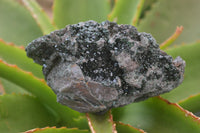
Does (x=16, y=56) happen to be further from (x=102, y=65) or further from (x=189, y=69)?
(x=189, y=69)

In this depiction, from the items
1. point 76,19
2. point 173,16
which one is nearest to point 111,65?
point 76,19

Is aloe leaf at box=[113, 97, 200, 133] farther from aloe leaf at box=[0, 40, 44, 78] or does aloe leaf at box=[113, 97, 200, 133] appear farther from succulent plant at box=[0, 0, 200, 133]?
aloe leaf at box=[0, 40, 44, 78]

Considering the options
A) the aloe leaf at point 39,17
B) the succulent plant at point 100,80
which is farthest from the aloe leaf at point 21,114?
the aloe leaf at point 39,17

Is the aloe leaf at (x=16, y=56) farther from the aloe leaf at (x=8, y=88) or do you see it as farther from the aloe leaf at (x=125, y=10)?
the aloe leaf at (x=125, y=10)

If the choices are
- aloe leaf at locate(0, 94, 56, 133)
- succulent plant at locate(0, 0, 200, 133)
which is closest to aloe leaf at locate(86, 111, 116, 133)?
succulent plant at locate(0, 0, 200, 133)

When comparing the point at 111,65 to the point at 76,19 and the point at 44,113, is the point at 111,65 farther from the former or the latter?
the point at 76,19
